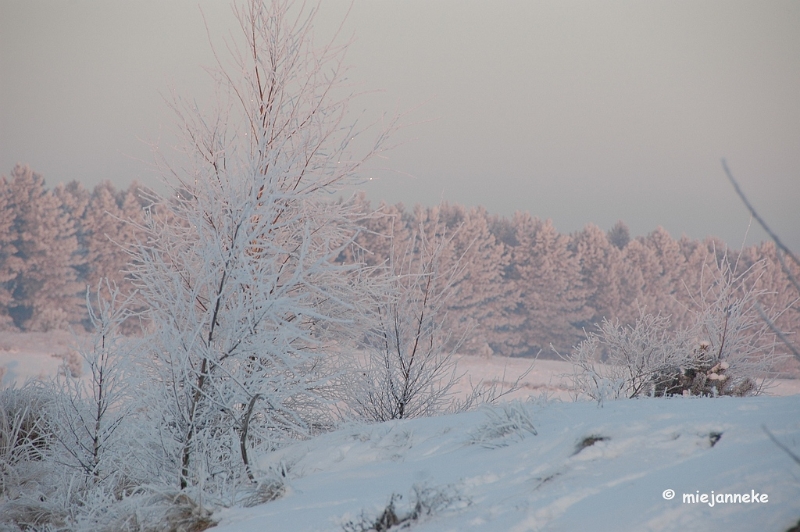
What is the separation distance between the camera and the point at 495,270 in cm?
4166

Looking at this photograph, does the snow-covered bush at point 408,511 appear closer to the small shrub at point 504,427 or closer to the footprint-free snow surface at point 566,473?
the footprint-free snow surface at point 566,473

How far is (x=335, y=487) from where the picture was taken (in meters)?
3.62

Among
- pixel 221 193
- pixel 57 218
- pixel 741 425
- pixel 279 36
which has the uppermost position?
pixel 57 218

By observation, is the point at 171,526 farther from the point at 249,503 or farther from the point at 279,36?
the point at 279,36

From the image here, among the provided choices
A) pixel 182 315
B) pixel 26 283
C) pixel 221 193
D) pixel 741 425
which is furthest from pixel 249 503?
pixel 26 283

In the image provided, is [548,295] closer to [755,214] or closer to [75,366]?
[75,366]

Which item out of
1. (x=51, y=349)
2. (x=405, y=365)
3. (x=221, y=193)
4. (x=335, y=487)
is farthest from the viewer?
(x=51, y=349)

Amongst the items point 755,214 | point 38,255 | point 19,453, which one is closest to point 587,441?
point 755,214

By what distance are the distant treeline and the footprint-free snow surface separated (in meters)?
33.8

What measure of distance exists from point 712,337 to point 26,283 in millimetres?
42310

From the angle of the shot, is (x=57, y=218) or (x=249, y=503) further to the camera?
(x=57, y=218)

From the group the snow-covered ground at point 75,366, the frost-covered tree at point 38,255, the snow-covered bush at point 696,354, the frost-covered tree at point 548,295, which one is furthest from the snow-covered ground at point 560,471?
the frost-covered tree at point 38,255

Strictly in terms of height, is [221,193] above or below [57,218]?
below

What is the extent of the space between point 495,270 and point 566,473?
39.1m
